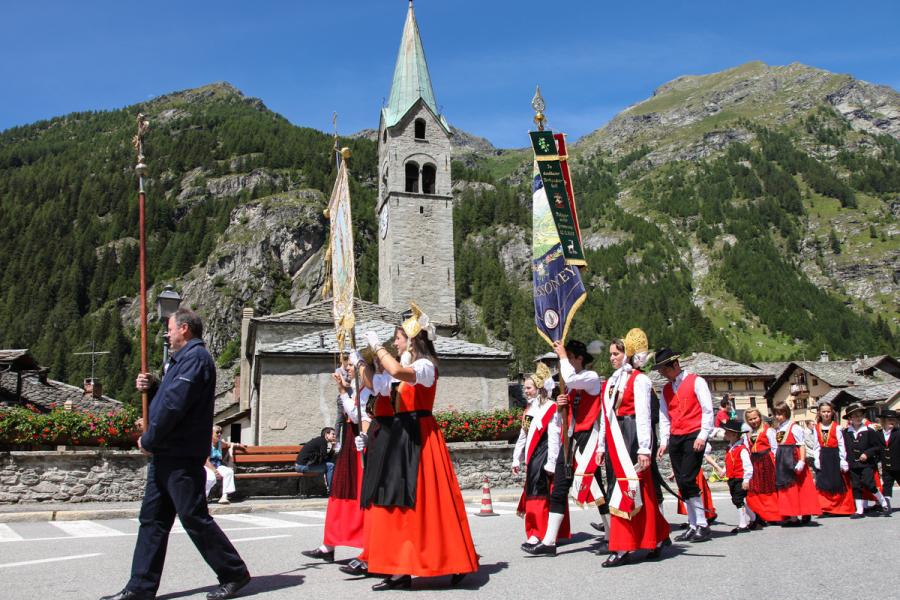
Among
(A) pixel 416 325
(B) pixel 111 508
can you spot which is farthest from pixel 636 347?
(B) pixel 111 508

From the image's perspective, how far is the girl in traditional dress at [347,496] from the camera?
661cm

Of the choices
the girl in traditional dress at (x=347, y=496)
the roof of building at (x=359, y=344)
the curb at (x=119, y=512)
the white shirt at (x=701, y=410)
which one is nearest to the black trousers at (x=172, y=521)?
the girl in traditional dress at (x=347, y=496)

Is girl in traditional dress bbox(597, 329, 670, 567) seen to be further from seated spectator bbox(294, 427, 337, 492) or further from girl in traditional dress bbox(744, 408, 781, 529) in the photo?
seated spectator bbox(294, 427, 337, 492)

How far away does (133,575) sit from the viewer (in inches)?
195

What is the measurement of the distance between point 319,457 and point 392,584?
34.4 feet

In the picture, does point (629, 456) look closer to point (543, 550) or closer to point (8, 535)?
point (543, 550)

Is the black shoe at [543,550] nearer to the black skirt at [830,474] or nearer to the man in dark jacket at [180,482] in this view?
the man in dark jacket at [180,482]

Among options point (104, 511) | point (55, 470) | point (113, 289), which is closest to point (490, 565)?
point (104, 511)

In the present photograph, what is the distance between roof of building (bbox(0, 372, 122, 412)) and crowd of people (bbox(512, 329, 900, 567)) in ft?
87.1

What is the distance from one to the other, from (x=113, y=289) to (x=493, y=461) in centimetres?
13309

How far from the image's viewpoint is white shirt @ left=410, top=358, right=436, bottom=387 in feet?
18.6

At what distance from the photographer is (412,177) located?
48.5 m

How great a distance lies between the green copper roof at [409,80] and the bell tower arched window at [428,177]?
3.07m

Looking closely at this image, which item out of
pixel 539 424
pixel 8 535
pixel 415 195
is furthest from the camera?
pixel 415 195
